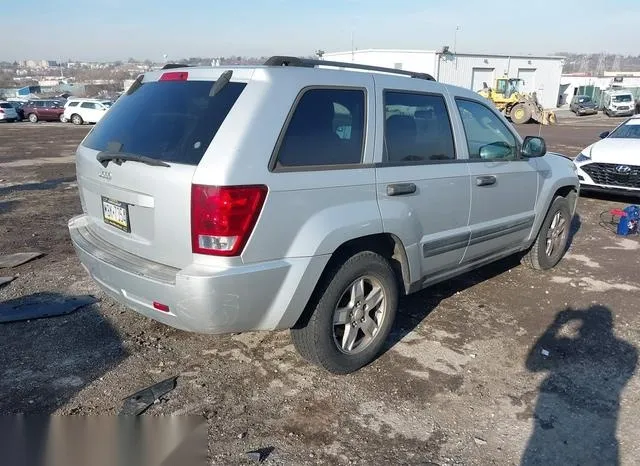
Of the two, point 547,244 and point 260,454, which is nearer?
point 260,454

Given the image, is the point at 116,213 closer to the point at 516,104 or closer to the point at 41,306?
the point at 41,306

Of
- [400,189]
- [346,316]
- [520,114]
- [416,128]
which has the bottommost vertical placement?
[520,114]

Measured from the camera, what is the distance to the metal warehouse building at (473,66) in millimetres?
43656

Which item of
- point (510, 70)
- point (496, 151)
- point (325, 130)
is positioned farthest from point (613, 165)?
point (510, 70)

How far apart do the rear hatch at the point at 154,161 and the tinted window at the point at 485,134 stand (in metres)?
2.09

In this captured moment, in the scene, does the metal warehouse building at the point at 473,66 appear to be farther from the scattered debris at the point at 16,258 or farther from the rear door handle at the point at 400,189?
the rear door handle at the point at 400,189

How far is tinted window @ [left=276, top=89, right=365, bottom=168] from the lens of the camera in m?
2.97

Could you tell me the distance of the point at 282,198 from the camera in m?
2.83

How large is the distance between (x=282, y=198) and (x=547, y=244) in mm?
3844

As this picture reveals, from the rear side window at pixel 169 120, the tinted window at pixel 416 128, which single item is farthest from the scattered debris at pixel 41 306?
the tinted window at pixel 416 128

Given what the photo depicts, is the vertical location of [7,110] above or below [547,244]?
below

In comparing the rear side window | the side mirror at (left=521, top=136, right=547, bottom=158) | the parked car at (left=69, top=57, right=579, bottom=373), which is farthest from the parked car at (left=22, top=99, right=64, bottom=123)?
the side mirror at (left=521, top=136, right=547, bottom=158)

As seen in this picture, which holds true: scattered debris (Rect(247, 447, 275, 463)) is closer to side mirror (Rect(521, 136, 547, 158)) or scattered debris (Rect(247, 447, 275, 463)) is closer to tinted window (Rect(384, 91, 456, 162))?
tinted window (Rect(384, 91, 456, 162))

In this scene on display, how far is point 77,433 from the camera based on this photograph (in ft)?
9.51
